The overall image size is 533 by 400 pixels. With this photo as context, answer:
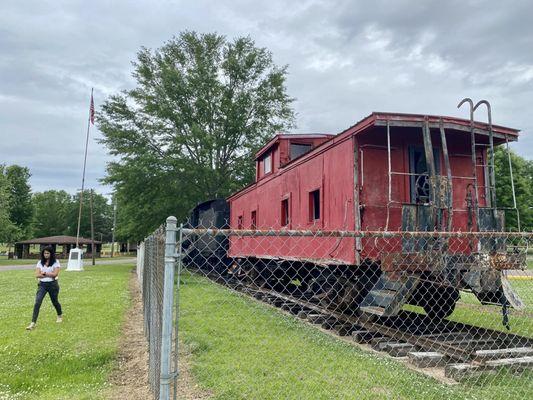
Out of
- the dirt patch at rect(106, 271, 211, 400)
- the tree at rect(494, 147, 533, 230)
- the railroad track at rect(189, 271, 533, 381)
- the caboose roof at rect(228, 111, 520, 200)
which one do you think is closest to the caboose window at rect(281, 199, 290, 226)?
the railroad track at rect(189, 271, 533, 381)

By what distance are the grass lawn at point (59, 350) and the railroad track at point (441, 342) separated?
384 cm

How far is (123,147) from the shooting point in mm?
25391

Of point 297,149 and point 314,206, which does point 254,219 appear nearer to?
point 297,149

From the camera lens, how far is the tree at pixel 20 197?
5488cm

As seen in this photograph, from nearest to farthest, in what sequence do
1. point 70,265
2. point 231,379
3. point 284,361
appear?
point 231,379 → point 284,361 → point 70,265

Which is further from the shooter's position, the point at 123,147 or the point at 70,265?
the point at 123,147

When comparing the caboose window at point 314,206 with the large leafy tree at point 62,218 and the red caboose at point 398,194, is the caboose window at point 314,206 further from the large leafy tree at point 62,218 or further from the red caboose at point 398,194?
the large leafy tree at point 62,218

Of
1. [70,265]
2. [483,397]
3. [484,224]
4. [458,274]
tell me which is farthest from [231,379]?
[70,265]

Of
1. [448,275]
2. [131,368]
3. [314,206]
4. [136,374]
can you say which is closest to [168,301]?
[136,374]

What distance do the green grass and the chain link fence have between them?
2 cm

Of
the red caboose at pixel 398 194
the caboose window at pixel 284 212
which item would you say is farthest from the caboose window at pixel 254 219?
the red caboose at pixel 398 194

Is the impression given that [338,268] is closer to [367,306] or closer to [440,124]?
[367,306]

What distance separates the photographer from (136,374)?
4977 mm

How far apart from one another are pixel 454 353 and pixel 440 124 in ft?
12.1
